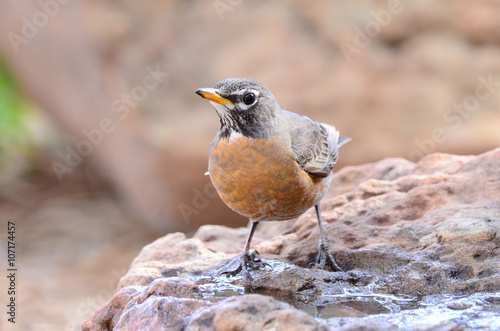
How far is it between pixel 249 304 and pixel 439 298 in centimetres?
135

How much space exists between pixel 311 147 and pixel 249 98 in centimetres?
84

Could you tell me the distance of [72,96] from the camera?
9.86m

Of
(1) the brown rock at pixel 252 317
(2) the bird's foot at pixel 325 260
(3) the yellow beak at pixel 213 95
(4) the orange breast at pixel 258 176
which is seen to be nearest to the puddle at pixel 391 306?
A: (1) the brown rock at pixel 252 317

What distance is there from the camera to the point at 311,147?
486 cm

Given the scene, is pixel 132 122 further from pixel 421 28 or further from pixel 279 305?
pixel 279 305

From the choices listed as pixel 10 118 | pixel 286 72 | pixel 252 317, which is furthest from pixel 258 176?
pixel 10 118

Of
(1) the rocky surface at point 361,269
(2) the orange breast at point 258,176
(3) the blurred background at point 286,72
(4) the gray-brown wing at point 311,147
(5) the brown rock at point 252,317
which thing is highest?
(3) the blurred background at point 286,72

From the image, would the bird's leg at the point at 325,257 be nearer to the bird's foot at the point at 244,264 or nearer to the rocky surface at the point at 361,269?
the rocky surface at the point at 361,269

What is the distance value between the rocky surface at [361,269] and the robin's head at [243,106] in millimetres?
1054


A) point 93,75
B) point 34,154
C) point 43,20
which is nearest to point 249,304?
point 93,75

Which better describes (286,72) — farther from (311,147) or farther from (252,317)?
(252,317)

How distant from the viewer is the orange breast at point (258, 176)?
4281 mm

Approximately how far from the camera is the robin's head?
422cm

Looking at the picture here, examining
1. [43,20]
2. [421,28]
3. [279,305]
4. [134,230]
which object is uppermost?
[43,20]
